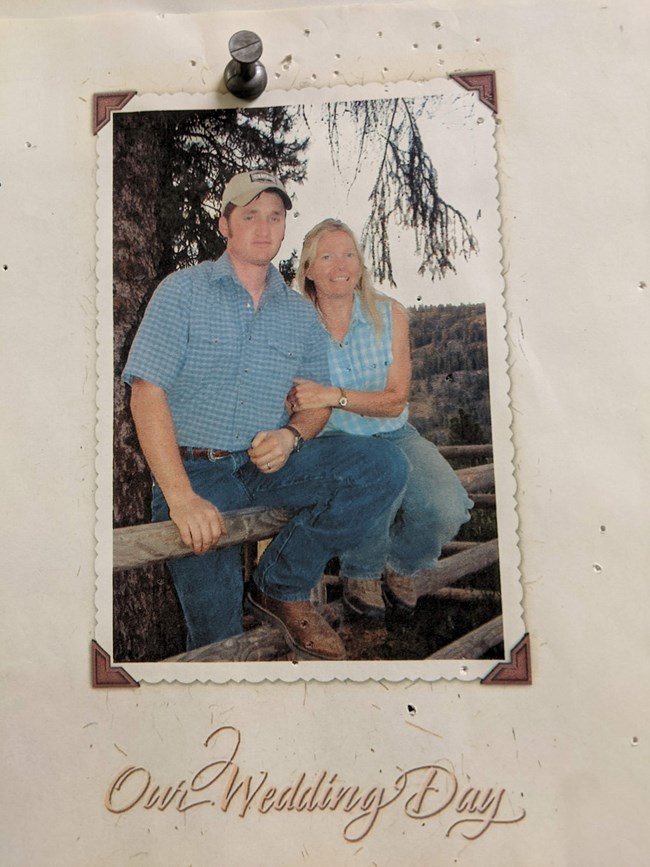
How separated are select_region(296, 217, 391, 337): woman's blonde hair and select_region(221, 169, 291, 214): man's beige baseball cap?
0.06 m

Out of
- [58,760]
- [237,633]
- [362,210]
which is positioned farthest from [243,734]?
[362,210]

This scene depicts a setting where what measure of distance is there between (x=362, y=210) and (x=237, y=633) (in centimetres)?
59

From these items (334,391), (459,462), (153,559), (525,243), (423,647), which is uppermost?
(525,243)

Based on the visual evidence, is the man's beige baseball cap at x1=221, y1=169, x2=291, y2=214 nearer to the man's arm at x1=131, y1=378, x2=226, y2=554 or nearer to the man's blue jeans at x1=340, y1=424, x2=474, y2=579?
the man's arm at x1=131, y1=378, x2=226, y2=554

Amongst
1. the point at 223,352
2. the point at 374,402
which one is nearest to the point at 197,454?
the point at 223,352

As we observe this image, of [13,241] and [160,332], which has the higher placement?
[13,241]

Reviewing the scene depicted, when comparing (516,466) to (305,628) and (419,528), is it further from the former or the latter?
(305,628)

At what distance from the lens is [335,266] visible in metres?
0.95

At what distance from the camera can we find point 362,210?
37.7 inches

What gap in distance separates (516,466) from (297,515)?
0.30m

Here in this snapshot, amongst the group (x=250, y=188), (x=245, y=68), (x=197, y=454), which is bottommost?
(x=197, y=454)

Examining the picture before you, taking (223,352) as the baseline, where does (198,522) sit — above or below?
below

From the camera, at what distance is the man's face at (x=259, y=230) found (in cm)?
96

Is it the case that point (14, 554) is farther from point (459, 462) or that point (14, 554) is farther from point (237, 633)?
point (459, 462)
